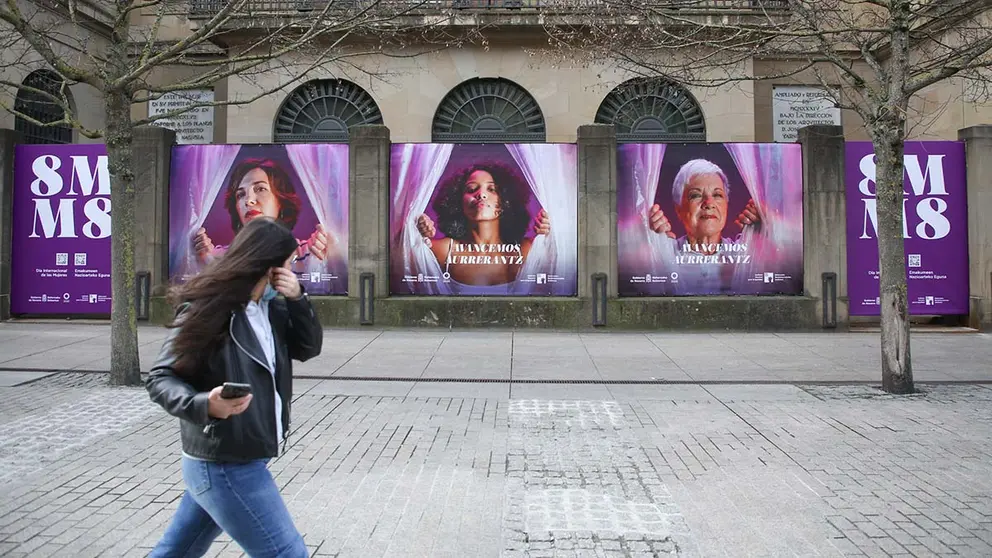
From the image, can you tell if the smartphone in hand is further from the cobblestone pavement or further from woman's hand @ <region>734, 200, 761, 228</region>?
woman's hand @ <region>734, 200, 761, 228</region>

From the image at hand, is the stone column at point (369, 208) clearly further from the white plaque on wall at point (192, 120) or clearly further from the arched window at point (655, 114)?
the white plaque on wall at point (192, 120)

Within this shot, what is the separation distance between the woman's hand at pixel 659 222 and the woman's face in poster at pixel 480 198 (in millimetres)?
3031

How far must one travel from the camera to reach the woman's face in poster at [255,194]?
1461 centimetres

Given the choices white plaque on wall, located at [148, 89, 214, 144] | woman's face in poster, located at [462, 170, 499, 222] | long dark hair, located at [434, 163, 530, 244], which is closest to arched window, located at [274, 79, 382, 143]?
white plaque on wall, located at [148, 89, 214, 144]

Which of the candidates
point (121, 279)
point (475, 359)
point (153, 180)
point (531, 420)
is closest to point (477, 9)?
point (153, 180)

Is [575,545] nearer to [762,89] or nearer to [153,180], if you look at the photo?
[153,180]

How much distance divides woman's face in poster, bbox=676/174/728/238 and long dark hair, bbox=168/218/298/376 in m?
12.4

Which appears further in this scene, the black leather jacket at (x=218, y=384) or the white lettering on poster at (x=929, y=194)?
the white lettering on poster at (x=929, y=194)

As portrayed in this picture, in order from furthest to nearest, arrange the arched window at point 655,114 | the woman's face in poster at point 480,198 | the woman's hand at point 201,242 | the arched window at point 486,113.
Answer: the arched window at point 486,113 < the arched window at point 655,114 < the woman's hand at point 201,242 < the woman's face in poster at point 480,198

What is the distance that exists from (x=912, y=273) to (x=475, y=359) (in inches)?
357

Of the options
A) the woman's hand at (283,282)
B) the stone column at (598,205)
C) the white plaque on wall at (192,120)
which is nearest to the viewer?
the woman's hand at (283,282)

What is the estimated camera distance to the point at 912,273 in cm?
1421

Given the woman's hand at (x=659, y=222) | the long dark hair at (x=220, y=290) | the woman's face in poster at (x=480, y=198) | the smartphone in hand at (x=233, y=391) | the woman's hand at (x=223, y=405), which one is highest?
the woman's face in poster at (x=480, y=198)

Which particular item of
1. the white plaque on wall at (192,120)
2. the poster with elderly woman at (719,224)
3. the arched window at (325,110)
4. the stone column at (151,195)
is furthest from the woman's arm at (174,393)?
the white plaque on wall at (192,120)
